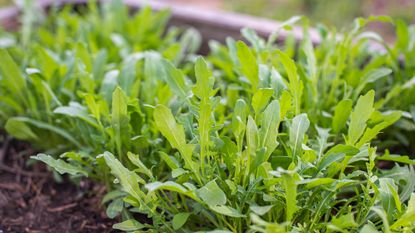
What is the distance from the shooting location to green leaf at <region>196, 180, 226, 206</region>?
3.37ft

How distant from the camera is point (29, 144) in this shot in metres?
1.72

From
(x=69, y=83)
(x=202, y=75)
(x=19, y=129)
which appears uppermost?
(x=202, y=75)

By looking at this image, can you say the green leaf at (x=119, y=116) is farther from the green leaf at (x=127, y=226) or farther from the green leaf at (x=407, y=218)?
the green leaf at (x=407, y=218)

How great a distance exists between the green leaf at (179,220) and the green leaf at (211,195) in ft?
0.33

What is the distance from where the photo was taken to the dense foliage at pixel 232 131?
3.58 ft

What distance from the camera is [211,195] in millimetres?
1036

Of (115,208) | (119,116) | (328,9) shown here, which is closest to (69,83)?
(119,116)

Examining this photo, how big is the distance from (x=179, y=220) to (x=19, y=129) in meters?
0.64

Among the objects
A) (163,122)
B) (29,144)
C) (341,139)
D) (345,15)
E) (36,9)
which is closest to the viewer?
(163,122)

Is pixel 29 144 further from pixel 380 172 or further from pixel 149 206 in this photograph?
pixel 380 172

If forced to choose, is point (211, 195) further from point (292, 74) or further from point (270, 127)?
point (292, 74)

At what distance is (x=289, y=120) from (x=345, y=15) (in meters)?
2.13

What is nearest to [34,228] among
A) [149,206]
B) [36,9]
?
[149,206]

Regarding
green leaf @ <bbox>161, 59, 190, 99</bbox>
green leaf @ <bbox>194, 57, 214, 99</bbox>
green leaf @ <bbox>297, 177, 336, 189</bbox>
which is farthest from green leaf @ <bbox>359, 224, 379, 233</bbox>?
green leaf @ <bbox>161, 59, 190, 99</bbox>
